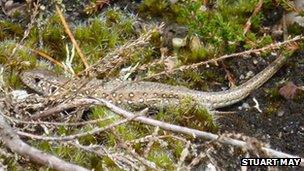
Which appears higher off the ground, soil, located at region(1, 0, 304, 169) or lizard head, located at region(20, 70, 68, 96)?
lizard head, located at region(20, 70, 68, 96)

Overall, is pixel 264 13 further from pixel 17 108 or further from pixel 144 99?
pixel 17 108

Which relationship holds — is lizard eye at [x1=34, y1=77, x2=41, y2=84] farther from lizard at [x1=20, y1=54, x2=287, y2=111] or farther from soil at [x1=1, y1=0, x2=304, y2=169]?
soil at [x1=1, y1=0, x2=304, y2=169]

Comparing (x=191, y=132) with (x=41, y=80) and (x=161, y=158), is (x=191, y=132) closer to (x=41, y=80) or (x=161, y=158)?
(x=161, y=158)

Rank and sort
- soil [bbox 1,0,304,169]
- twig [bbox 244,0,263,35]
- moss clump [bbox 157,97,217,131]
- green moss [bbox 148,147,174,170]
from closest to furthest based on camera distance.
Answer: green moss [bbox 148,147,174,170] → soil [bbox 1,0,304,169] → moss clump [bbox 157,97,217,131] → twig [bbox 244,0,263,35]

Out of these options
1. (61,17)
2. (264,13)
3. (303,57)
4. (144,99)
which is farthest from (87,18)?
(303,57)

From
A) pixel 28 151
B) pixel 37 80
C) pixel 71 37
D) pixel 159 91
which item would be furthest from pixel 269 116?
pixel 28 151

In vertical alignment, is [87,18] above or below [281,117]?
above

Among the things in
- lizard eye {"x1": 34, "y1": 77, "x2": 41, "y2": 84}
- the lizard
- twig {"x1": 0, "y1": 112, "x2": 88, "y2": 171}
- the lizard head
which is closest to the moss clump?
the lizard

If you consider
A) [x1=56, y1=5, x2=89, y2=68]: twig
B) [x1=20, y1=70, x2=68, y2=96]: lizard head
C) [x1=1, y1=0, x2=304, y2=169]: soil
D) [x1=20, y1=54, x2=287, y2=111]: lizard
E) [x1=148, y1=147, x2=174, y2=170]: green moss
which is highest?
[x1=56, y1=5, x2=89, y2=68]: twig
